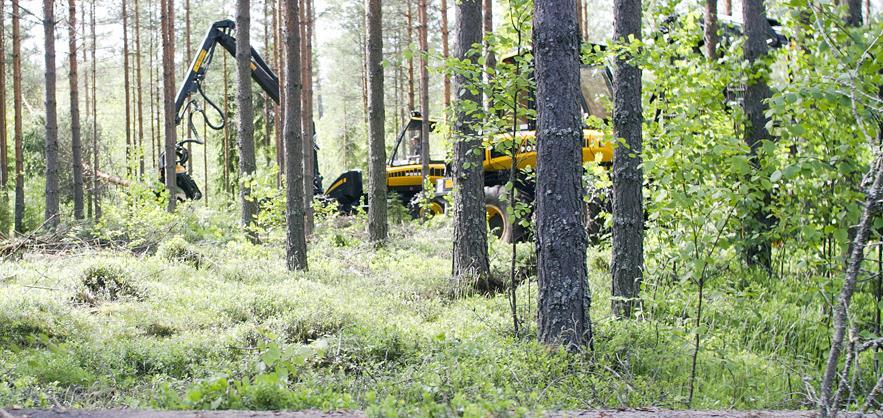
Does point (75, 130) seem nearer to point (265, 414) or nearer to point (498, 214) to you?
point (498, 214)

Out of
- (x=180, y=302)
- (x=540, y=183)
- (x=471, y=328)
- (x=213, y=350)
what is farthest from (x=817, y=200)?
(x=180, y=302)

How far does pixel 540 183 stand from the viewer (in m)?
5.41

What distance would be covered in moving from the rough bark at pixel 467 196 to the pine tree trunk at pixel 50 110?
33.7ft

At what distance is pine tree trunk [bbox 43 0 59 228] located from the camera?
49.8 ft

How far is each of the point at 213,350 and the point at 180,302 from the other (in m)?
2.26

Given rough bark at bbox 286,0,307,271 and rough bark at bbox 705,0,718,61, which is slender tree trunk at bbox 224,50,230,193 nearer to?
rough bark at bbox 286,0,307,271

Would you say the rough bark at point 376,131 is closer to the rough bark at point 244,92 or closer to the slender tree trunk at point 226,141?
the rough bark at point 244,92

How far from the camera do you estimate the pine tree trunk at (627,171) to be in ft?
21.7

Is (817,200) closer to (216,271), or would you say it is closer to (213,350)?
(213,350)

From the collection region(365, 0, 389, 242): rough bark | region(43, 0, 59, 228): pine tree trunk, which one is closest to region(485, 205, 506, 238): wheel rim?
region(365, 0, 389, 242): rough bark

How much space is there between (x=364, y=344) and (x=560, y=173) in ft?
6.77

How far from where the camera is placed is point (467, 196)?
29.8 feet

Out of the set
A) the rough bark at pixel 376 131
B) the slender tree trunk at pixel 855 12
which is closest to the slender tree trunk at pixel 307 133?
the rough bark at pixel 376 131

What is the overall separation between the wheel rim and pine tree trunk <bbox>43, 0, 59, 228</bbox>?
30.0ft
